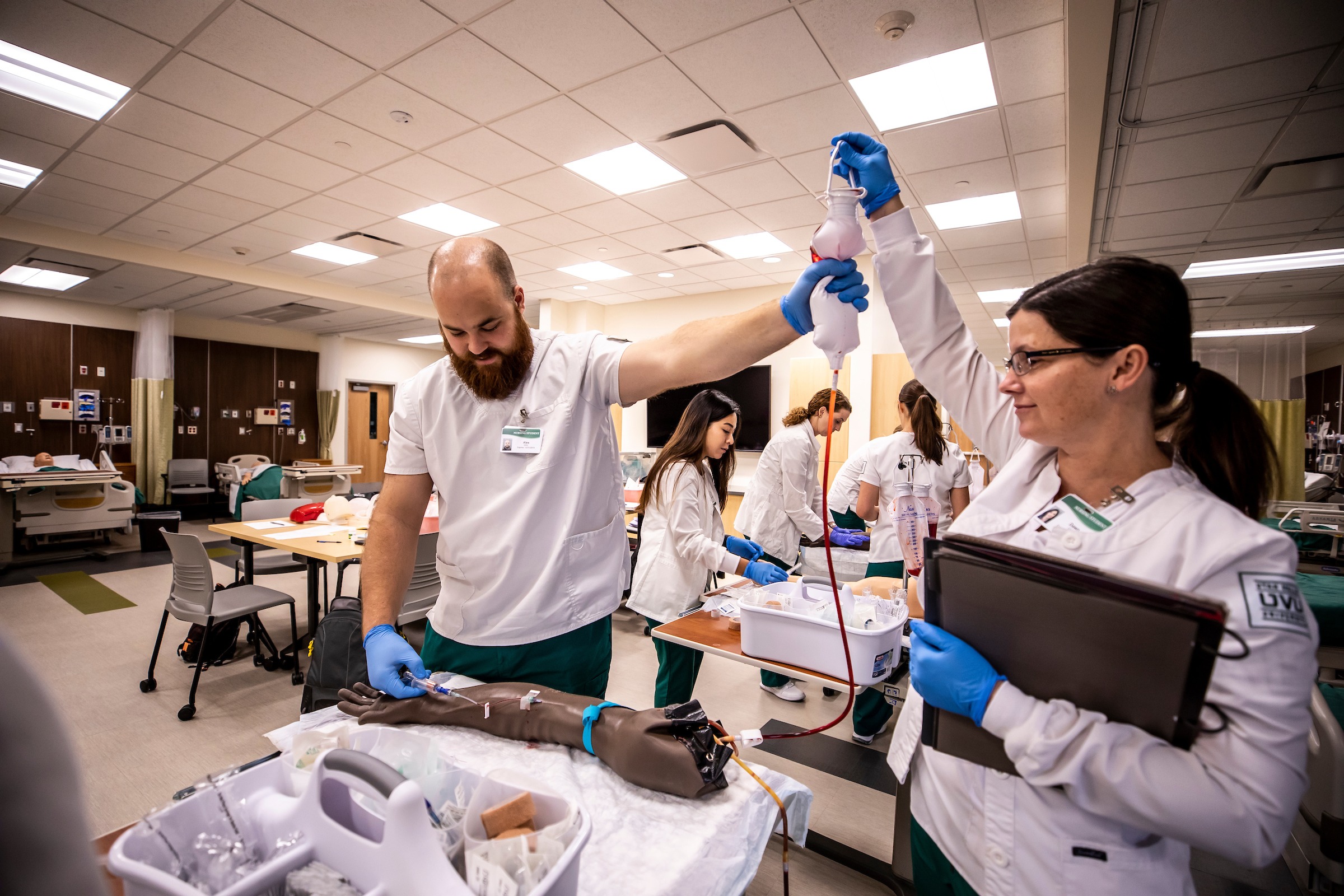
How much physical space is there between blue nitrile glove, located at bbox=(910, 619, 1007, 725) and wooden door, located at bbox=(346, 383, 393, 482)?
1192cm

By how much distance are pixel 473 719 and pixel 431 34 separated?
Result: 299 cm

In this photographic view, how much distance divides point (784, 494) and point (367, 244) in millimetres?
4758

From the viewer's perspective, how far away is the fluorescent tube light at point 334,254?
5.98 metres

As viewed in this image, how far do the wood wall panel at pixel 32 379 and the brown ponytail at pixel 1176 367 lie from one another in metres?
11.3

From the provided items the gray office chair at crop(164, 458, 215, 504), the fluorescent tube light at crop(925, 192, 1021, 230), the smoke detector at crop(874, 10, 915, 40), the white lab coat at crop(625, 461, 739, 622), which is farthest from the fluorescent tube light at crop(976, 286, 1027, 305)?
the gray office chair at crop(164, 458, 215, 504)

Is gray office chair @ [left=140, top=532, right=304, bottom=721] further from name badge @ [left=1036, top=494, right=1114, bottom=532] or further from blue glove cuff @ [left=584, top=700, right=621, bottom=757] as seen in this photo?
name badge @ [left=1036, top=494, right=1114, bottom=532]

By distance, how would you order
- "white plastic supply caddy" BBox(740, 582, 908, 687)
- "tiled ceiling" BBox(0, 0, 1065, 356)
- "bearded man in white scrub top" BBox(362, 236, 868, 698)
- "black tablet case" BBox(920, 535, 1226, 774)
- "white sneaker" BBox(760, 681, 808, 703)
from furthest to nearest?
"white sneaker" BBox(760, 681, 808, 703)
"tiled ceiling" BBox(0, 0, 1065, 356)
"white plastic supply caddy" BBox(740, 582, 908, 687)
"bearded man in white scrub top" BBox(362, 236, 868, 698)
"black tablet case" BBox(920, 535, 1226, 774)

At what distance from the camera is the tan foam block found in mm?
695

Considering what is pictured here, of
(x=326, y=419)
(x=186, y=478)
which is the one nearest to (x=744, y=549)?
(x=186, y=478)

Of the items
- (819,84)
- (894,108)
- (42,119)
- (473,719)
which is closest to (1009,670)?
(473,719)

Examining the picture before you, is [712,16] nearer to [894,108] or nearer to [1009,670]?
[894,108]

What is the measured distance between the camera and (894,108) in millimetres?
3311

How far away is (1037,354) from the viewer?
3.13 feet

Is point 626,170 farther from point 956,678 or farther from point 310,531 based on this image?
point 956,678
